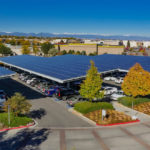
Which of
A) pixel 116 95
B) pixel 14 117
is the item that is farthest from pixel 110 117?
pixel 14 117

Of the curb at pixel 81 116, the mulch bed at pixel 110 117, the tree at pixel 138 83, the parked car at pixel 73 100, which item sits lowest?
the curb at pixel 81 116

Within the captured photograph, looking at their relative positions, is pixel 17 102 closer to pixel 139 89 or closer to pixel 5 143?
Answer: pixel 5 143

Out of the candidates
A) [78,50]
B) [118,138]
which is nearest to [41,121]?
[118,138]

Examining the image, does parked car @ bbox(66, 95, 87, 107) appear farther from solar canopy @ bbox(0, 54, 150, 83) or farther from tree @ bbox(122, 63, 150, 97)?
tree @ bbox(122, 63, 150, 97)

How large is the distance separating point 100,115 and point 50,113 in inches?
231

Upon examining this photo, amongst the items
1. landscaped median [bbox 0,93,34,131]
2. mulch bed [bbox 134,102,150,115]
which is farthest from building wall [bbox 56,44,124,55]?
landscaped median [bbox 0,93,34,131]

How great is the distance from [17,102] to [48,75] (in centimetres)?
1024

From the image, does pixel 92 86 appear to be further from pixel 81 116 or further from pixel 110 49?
pixel 110 49

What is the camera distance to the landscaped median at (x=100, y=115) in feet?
67.3

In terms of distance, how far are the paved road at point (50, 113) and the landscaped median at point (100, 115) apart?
3.94ft

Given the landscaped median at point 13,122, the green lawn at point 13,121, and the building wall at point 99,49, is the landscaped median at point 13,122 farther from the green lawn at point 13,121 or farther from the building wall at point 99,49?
the building wall at point 99,49

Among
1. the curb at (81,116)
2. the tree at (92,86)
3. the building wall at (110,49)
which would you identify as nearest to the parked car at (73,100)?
the curb at (81,116)

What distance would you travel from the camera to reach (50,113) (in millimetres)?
23375

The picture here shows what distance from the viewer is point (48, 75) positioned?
29.3m
